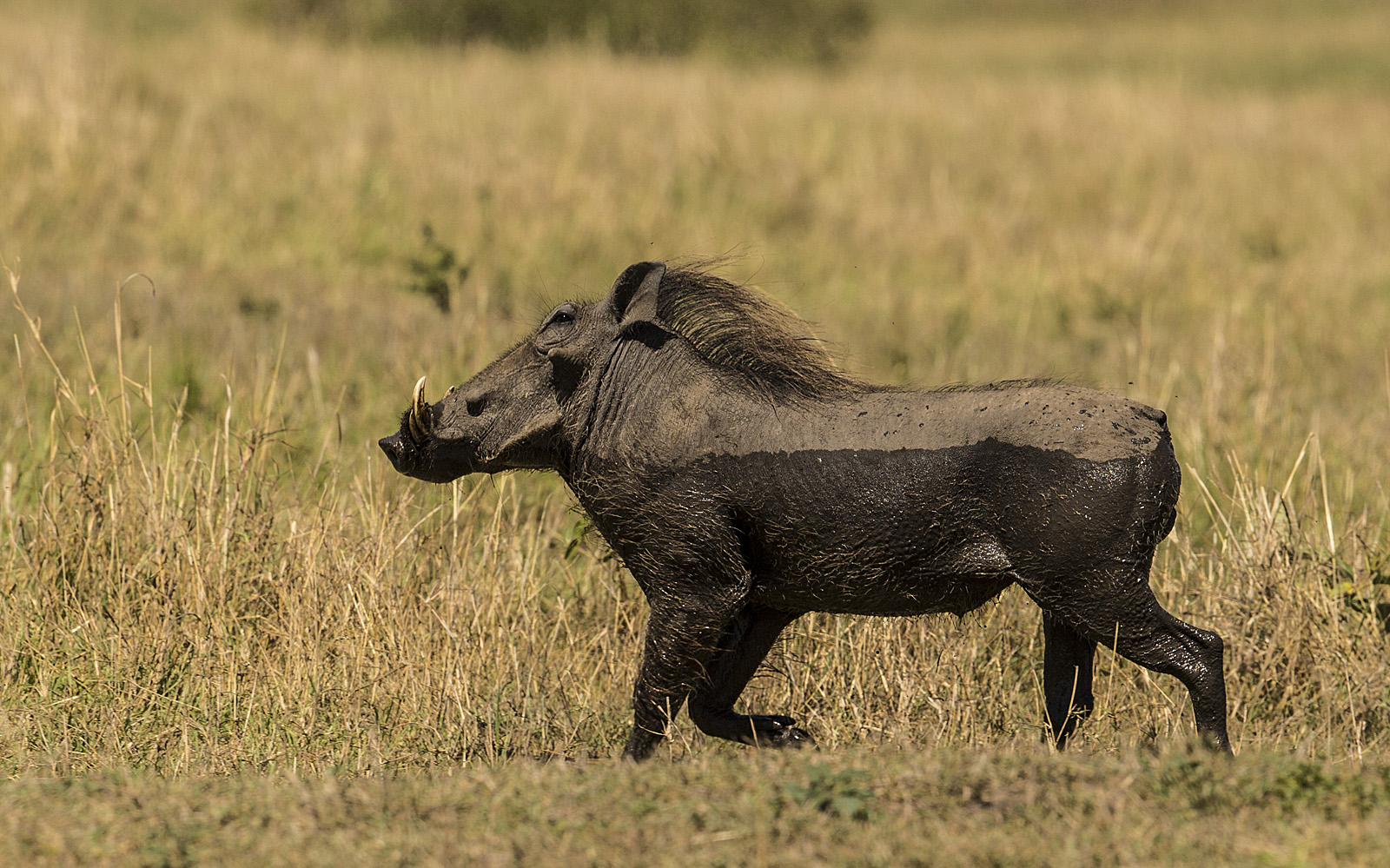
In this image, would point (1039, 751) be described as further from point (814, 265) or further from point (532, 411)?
point (814, 265)

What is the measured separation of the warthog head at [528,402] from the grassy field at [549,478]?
786 mm

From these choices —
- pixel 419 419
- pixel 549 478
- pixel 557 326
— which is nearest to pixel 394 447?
pixel 419 419

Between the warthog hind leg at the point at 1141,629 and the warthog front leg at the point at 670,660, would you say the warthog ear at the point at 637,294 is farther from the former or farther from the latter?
the warthog hind leg at the point at 1141,629

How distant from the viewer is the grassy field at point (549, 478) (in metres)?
3.47

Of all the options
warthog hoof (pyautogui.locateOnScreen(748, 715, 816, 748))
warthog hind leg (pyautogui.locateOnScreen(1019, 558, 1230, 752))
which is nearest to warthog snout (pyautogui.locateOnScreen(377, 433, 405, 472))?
warthog hoof (pyautogui.locateOnScreen(748, 715, 816, 748))

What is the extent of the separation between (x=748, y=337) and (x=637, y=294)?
35 cm

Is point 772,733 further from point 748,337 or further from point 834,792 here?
point 748,337

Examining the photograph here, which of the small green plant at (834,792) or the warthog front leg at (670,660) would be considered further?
the warthog front leg at (670,660)

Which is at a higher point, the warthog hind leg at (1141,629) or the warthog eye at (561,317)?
the warthog eye at (561,317)

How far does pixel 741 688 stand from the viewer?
4367mm

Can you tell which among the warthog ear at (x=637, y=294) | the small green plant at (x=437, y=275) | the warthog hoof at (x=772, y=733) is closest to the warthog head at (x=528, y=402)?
the warthog ear at (x=637, y=294)

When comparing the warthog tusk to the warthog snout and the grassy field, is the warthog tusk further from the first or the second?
the grassy field

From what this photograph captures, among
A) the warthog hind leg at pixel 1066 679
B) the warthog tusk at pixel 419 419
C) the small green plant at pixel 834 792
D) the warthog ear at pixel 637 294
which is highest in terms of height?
the warthog ear at pixel 637 294

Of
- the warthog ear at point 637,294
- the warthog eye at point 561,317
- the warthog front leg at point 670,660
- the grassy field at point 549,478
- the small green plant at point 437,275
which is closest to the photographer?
the grassy field at point 549,478
